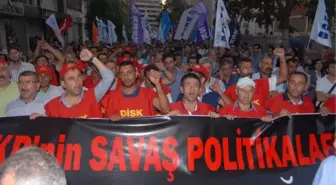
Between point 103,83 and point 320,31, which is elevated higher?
point 320,31

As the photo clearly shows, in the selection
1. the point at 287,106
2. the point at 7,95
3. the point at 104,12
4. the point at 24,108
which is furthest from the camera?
the point at 104,12

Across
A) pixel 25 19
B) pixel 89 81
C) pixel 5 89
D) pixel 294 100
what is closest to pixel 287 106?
pixel 294 100

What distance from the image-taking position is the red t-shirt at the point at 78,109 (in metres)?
4.71

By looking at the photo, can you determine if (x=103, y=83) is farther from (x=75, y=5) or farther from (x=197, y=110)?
(x=75, y=5)

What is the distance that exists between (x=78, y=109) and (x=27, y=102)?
633 mm

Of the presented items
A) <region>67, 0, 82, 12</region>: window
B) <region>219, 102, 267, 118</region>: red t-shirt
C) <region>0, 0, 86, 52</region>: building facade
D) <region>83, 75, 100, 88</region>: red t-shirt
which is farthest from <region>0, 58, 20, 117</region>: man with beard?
<region>67, 0, 82, 12</region>: window

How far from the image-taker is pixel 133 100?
5.05 metres

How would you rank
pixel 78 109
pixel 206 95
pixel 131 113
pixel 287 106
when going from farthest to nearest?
pixel 206 95 → pixel 287 106 → pixel 131 113 → pixel 78 109

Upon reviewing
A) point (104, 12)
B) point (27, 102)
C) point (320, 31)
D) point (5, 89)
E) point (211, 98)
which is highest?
point (104, 12)

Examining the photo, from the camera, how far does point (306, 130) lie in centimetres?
485

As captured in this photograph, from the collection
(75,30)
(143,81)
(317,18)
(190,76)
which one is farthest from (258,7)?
(75,30)

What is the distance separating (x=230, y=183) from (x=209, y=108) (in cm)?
90

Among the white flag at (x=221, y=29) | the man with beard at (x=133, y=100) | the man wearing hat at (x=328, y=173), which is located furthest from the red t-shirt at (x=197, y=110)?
the white flag at (x=221, y=29)

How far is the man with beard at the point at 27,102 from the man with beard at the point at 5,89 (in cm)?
46
